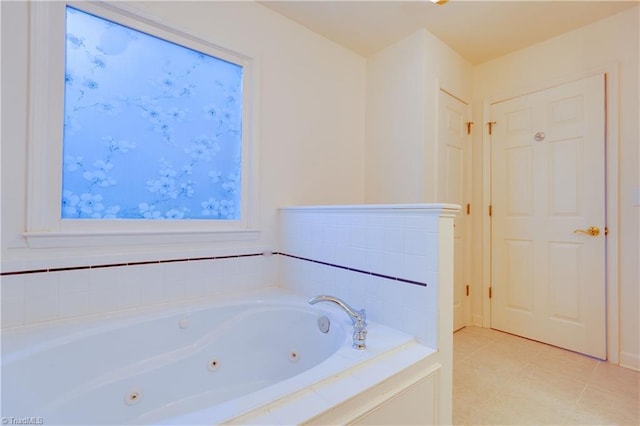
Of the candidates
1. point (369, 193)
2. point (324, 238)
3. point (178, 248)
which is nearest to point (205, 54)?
point (178, 248)

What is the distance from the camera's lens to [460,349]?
2227 mm

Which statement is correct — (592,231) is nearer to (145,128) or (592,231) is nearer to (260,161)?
(260,161)

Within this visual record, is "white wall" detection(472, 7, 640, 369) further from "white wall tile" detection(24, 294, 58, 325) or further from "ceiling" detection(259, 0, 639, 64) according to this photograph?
"white wall tile" detection(24, 294, 58, 325)

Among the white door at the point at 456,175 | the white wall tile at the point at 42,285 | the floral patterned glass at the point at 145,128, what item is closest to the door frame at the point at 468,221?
the white door at the point at 456,175

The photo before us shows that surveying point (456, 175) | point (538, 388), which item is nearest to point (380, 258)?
point (538, 388)

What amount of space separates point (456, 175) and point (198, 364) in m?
2.37

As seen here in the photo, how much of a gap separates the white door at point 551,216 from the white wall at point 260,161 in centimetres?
129

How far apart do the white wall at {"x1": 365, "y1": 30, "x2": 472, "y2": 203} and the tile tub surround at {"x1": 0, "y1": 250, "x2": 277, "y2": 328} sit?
128 cm

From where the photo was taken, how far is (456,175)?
8.55 ft

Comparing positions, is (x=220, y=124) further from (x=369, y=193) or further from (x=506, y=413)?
(x=506, y=413)

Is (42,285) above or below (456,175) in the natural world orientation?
below

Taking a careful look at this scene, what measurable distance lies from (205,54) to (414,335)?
1.98 metres

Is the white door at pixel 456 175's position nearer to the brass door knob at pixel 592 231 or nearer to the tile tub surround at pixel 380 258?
the brass door knob at pixel 592 231

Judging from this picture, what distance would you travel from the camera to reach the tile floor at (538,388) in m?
1.48
